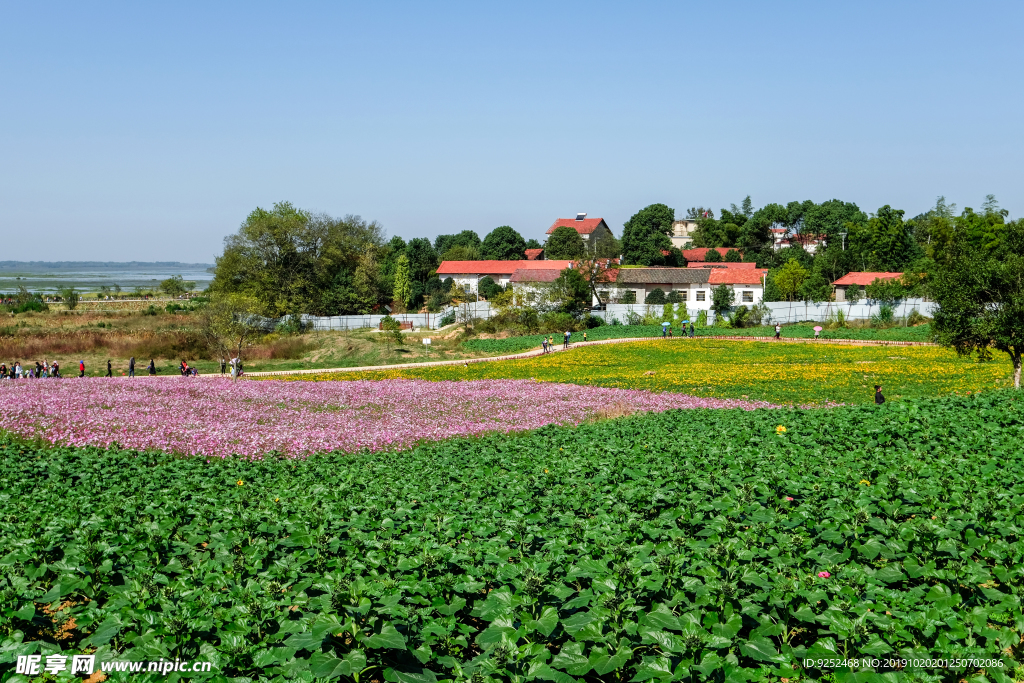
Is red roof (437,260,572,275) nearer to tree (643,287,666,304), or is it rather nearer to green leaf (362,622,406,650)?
tree (643,287,666,304)

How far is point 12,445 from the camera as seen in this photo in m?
15.5

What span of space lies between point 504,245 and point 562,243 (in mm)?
10173

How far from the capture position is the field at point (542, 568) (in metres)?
5.27

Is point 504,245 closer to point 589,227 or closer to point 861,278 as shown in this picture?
point 589,227

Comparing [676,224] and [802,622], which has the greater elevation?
[676,224]

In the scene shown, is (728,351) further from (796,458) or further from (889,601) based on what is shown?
(889,601)

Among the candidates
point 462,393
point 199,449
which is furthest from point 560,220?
point 199,449

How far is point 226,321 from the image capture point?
46.2 meters

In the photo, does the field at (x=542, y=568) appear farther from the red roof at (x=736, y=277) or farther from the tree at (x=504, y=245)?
the tree at (x=504, y=245)

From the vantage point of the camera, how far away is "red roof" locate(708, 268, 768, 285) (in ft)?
272

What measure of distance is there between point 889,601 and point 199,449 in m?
14.0

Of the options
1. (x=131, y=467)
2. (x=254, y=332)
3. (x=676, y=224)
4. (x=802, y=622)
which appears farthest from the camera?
(x=676, y=224)

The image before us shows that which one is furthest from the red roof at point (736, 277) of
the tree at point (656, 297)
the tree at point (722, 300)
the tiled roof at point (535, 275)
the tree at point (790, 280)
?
the tiled roof at point (535, 275)

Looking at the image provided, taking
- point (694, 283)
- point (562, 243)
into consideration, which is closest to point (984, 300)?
point (694, 283)
